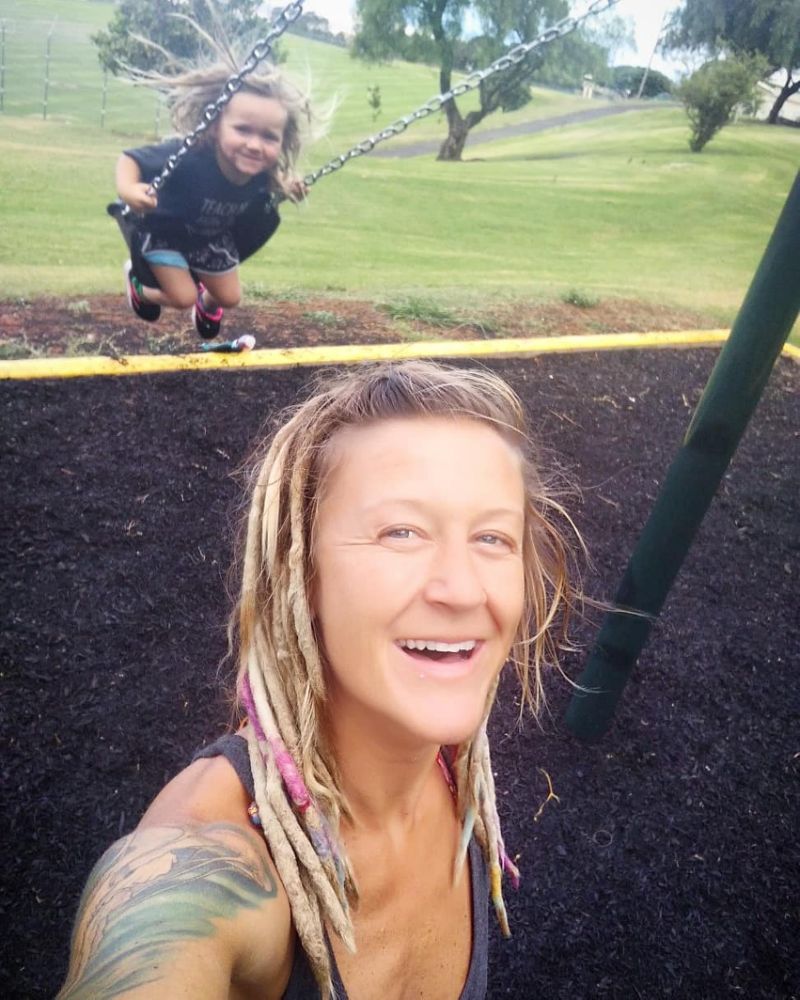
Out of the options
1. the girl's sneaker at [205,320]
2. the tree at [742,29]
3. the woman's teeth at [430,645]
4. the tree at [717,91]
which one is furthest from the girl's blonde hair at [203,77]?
the woman's teeth at [430,645]

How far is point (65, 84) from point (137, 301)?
89 cm

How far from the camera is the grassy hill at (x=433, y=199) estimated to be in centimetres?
305

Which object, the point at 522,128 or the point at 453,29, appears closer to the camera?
the point at 453,29

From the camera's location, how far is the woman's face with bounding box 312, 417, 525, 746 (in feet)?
3.23

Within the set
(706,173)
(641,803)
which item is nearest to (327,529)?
(641,803)

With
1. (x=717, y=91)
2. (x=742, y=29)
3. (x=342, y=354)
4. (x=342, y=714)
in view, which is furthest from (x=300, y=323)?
(x=342, y=714)

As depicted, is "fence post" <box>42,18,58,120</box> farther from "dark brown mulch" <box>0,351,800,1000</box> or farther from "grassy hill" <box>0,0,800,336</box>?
"dark brown mulch" <box>0,351,800,1000</box>

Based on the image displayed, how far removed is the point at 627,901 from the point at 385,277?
3128mm

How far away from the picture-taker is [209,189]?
9.82 feet

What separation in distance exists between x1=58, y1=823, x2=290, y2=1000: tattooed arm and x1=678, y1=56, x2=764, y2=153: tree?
4484 mm

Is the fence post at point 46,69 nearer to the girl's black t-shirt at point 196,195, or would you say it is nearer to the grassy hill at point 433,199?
the grassy hill at point 433,199

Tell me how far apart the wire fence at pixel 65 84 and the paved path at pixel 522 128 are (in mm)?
1204

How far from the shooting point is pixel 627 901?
2029 millimetres

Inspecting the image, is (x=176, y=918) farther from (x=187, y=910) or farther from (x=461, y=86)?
(x=461, y=86)
